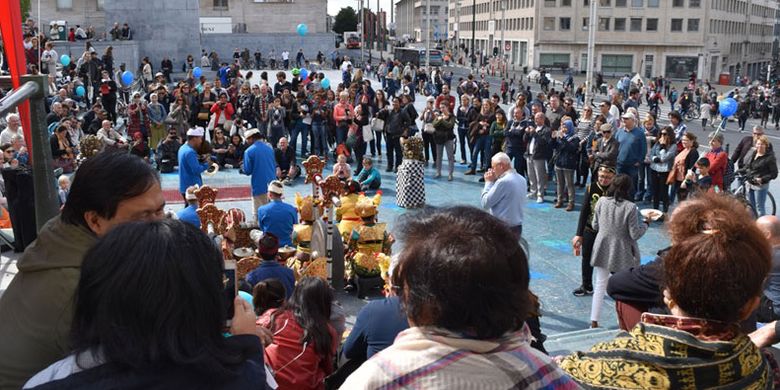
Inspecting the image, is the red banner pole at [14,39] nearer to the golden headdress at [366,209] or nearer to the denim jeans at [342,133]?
the golden headdress at [366,209]

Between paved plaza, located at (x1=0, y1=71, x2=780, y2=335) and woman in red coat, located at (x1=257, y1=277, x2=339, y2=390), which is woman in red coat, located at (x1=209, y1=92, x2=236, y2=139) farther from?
woman in red coat, located at (x1=257, y1=277, x2=339, y2=390)

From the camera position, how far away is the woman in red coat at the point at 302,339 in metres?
4.36

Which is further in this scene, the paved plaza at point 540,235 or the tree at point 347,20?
the tree at point 347,20

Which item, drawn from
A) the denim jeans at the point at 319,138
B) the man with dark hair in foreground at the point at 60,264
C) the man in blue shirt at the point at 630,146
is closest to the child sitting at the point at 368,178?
the man in blue shirt at the point at 630,146

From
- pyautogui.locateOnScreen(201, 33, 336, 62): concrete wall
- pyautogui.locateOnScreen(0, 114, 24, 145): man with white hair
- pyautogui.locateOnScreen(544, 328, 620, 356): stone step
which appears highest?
pyautogui.locateOnScreen(201, 33, 336, 62): concrete wall

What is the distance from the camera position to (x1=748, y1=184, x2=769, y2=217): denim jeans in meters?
11.3

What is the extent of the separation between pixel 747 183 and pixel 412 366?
450 inches

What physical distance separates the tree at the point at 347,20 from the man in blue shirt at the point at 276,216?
3948 inches

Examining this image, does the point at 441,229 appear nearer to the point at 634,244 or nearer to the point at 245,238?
the point at 634,244

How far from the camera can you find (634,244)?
7047 mm

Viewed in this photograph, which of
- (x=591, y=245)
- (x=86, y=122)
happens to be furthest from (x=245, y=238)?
(x=86, y=122)

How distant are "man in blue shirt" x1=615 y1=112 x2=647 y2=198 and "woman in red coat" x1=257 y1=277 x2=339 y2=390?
28.9 feet

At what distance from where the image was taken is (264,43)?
173ft

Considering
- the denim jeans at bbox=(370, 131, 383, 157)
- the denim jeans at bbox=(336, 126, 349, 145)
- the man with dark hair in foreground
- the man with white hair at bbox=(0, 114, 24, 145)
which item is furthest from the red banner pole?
the denim jeans at bbox=(370, 131, 383, 157)
